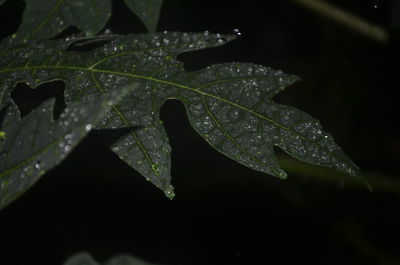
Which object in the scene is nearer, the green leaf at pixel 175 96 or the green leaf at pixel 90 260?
the green leaf at pixel 175 96

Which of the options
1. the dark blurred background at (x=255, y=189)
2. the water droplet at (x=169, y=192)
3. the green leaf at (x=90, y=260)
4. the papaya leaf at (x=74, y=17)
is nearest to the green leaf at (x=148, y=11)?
the papaya leaf at (x=74, y=17)

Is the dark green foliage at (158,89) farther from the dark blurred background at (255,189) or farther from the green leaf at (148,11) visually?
the dark blurred background at (255,189)

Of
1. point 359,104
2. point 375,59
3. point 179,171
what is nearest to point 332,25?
point 375,59

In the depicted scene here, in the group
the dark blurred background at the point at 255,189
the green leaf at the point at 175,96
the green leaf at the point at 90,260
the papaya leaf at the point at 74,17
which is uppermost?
the papaya leaf at the point at 74,17

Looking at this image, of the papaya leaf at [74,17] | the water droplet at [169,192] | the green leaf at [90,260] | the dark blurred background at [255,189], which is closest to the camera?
the water droplet at [169,192]

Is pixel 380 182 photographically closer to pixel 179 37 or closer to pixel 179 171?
pixel 179 171

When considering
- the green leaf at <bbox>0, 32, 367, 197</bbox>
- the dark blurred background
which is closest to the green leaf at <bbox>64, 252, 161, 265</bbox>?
the green leaf at <bbox>0, 32, 367, 197</bbox>

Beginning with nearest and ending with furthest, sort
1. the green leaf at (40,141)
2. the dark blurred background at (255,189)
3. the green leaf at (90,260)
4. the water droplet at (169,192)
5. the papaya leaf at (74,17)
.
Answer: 1. the green leaf at (40,141)
2. the water droplet at (169,192)
3. the papaya leaf at (74,17)
4. the green leaf at (90,260)
5. the dark blurred background at (255,189)

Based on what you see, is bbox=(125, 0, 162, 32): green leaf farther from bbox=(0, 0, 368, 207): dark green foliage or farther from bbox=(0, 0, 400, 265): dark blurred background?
bbox=(0, 0, 400, 265): dark blurred background
